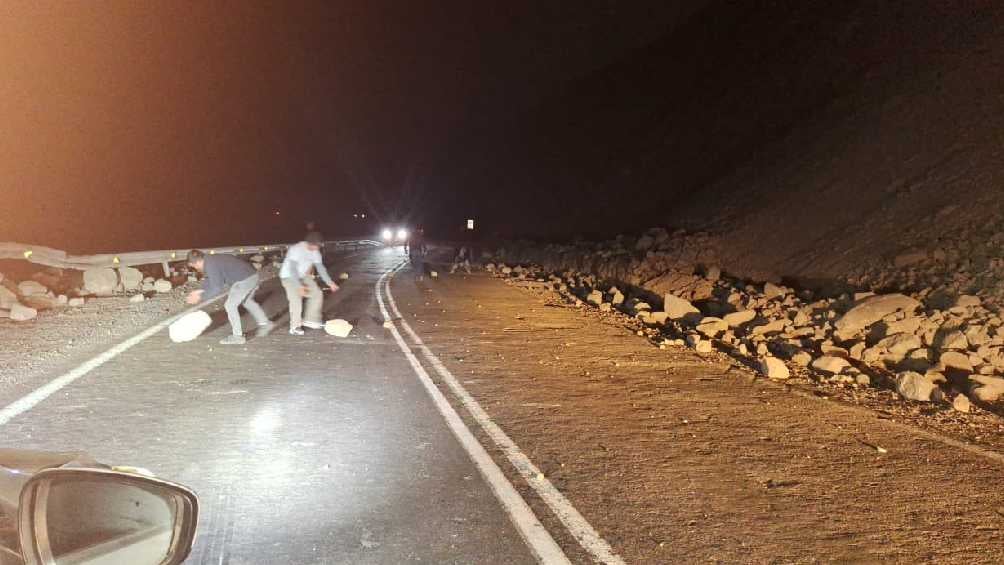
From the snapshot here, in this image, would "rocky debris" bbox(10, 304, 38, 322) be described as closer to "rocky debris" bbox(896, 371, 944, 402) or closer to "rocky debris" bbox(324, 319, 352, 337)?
"rocky debris" bbox(324, 319, 352, 337)

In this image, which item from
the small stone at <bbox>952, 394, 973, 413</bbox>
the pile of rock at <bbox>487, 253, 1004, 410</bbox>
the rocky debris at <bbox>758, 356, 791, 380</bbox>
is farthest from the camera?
the pile of rock at <bbox>487, 253, 1004, 410</bbox>

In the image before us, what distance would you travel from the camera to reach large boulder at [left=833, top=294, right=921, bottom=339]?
12.8m

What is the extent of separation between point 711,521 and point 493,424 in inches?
102

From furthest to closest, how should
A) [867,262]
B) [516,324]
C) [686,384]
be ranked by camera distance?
[867,262] → [516,324] → [686,384]

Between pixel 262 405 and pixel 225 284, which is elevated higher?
pixel 225 284

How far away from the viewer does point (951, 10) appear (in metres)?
28.5

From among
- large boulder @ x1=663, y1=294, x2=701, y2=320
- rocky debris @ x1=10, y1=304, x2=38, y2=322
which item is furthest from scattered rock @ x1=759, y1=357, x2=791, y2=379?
rocky debris @ x1=10, y1=304, x2=38, y2=322

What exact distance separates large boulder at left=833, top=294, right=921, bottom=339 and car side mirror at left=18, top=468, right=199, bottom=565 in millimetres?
12398

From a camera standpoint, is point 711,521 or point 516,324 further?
point 516,324

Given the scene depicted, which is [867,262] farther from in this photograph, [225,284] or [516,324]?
[225,284]

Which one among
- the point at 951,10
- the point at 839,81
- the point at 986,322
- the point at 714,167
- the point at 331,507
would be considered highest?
the point at 951,10

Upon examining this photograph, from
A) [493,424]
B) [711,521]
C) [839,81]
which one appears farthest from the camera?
[839,81]

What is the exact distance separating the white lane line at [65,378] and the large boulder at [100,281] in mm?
6400

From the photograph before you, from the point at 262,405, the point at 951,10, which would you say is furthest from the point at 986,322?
the point at 951,10
